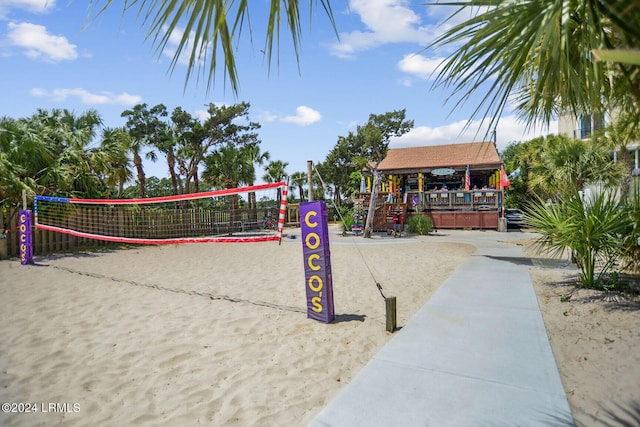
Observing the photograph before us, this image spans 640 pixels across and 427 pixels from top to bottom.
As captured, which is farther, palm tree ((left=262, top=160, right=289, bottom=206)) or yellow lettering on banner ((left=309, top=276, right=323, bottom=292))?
palm tree ((left=262, top=160, right=289, bottom=206))

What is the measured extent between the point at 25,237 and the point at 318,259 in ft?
32.1

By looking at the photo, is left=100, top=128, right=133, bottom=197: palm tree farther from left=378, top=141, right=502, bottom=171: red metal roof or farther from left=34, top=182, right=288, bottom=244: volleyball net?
left=378, top=141, right=502, bottom=171: red metal roof

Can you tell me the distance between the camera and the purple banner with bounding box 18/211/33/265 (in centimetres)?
1012

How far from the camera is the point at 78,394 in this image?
3.26m

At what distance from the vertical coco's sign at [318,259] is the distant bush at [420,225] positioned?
50.5 ft

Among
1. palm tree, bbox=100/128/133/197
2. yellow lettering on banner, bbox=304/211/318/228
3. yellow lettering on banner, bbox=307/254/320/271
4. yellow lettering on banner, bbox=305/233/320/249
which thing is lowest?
yellow lettering on banner, bbox=307/254/320/271

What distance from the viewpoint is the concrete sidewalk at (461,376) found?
2754 mm

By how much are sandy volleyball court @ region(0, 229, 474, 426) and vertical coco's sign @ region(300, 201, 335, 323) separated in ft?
0.77

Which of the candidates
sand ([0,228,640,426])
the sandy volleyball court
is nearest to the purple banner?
the sandy volleyball court

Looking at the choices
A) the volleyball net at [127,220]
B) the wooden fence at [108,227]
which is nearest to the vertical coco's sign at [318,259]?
the volleyball net at [127,220]

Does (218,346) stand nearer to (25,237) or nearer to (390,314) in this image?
(390,314)

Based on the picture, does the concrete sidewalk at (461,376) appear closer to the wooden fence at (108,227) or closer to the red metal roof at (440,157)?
the wooden fence at (108,227)

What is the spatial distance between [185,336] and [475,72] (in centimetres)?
426

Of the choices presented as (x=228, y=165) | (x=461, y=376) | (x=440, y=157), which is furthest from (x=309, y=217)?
(x=228, y=165)
